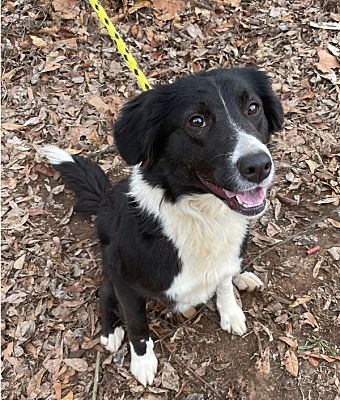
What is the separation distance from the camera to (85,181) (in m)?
4.09

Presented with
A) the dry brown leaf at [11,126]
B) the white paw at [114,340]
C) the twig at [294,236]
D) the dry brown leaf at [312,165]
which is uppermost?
the dry brown leaf at [11,126]

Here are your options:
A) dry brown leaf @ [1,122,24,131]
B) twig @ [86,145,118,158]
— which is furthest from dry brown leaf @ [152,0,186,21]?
dry brown leaf @ [1,122,24,131]

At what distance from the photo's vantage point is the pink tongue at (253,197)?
2721mm

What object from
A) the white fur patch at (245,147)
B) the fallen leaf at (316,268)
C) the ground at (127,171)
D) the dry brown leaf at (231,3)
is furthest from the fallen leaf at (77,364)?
the dry brown leaf at (231,3)

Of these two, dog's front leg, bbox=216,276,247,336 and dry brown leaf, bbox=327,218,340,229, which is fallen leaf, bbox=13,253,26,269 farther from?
dry brown leaf, bbox=327,218,340,229

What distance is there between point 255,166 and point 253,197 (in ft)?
0.99

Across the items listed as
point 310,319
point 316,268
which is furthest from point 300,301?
point 316,268

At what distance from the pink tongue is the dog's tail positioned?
1471 millimetres

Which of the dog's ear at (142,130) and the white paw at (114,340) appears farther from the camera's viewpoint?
the white paw at (114,340)

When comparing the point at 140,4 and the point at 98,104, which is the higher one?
the point at 140,4

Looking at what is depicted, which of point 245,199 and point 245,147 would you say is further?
point 245,199

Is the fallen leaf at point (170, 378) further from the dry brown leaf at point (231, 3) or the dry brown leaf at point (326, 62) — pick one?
the dry brown leaf at point (231, 3)

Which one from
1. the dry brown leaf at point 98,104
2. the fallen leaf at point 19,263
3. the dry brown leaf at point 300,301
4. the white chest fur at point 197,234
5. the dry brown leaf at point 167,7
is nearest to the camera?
the white chest fur at point 197,234

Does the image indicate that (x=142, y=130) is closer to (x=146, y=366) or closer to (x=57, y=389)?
(x=146, y=366)
